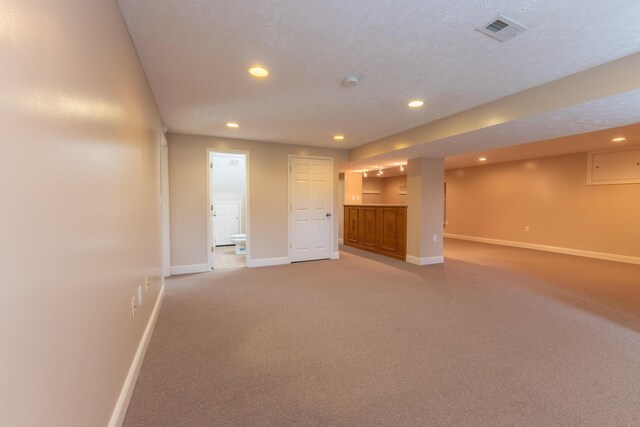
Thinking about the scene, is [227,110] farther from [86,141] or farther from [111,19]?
[86,141]

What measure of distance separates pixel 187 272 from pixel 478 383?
4277 millimetres

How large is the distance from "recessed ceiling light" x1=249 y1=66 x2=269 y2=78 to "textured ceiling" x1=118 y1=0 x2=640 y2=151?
0.06 m

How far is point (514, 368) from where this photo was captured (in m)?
2.10

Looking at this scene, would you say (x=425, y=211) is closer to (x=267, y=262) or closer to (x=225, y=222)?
(x=267, y=262)

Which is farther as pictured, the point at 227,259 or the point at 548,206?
the point at 548,206

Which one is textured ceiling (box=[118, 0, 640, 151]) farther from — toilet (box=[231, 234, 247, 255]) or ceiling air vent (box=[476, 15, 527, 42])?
toilet (box=[231, 234, 247, 255])

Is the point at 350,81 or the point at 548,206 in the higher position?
the point at 350,81

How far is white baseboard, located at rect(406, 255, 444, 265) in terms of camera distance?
5375 millimetres

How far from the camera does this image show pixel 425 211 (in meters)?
5.36

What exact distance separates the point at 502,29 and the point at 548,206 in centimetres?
641

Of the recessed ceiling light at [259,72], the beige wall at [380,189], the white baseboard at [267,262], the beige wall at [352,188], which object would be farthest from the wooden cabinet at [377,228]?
the recessed ceiling light at [259,72]

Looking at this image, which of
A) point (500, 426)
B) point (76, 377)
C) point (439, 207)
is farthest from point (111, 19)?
point (439, 207)

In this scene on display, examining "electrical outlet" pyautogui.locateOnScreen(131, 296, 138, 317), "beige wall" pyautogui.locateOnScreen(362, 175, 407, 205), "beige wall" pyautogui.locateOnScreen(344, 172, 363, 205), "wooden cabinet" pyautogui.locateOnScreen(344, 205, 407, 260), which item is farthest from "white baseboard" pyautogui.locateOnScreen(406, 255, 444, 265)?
"beige wall" pyautogui.locateOnScreen(362, 175, 407, 205)

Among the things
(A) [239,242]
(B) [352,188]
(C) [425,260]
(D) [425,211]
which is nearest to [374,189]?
(B) [352,188]
